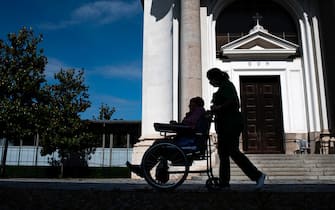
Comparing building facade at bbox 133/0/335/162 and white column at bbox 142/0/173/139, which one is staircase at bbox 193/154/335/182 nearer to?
building facade at bbox 133/0/335/162

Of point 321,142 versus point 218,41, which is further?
point 218,41

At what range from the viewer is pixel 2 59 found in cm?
1845

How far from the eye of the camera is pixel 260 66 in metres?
15.3

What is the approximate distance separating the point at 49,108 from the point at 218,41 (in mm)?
9547

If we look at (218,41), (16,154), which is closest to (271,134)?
(218,41)

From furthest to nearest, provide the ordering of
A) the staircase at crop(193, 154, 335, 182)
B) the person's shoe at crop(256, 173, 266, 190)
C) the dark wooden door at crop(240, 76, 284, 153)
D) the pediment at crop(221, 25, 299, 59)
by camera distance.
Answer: the pediment at crop(221, 25, 299, 59)
the dark wooden door at crop(240, 76, 284, 153)
the staircase at crop(193, 154, 335, 182)
the person's shoe at crop(256, 173, 266, 190)

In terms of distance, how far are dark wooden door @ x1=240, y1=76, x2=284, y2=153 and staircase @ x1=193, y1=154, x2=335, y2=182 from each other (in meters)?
3.20

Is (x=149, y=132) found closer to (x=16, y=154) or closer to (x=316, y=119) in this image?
(x=316, y=119)

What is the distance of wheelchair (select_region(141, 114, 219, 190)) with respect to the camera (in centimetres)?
486

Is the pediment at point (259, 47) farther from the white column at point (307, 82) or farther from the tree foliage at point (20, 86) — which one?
the tree foliage at point (20, 86)

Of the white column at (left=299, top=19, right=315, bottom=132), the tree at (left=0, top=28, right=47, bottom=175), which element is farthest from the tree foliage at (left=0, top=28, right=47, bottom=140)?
the white column at (left=299, top=19, right=315, bottom=132)

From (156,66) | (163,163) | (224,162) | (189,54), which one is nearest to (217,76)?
(224,162)

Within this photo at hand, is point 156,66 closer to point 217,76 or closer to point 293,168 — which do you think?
point 293,168

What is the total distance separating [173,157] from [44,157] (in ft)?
62.3
